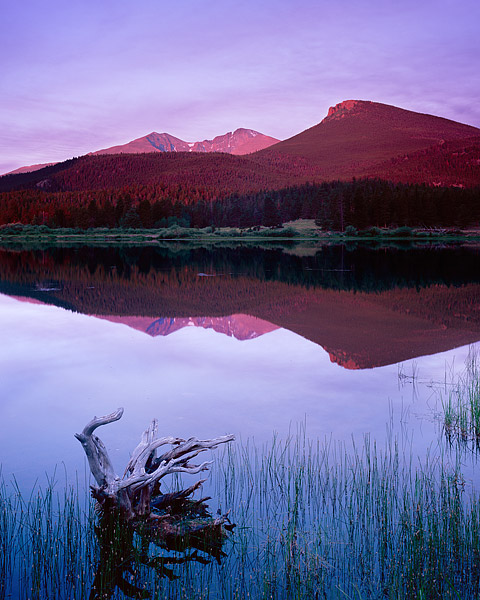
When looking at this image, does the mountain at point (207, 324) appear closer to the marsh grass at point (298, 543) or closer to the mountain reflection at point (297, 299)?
the mountain reflection at point (297, 299)

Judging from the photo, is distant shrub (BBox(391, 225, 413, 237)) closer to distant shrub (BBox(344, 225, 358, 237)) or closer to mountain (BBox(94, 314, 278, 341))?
distant shrub (BBox(344, 225, 358, 237))

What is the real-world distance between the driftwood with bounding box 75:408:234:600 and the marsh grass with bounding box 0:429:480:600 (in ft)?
0.34

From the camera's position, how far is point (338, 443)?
8.14 m

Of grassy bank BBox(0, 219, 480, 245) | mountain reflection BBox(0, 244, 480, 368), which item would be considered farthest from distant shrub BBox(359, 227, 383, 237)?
mountain reflection BBox(0, 244, 480, 368)

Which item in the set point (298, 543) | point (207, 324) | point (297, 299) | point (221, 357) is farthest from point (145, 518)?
point (297, 299)

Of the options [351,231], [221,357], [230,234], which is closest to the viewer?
[221,357]

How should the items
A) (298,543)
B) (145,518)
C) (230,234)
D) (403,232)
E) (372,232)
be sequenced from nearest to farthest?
1. (298,543)
2. (145,518)
3. (403,232)
4. (372,232)
5. (230,234)

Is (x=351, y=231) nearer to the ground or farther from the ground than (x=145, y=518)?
farther from the ground

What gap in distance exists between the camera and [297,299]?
81.4ft

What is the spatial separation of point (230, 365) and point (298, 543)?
8.02 meters

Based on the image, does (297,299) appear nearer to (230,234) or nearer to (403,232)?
(403,232)

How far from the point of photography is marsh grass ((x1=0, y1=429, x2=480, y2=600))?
491 cm

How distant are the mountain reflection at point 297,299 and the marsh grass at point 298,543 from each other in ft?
23.2

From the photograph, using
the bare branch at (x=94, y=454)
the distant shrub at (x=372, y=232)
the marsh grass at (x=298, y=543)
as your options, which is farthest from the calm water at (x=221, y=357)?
the distant shrub at (x=372, y=232)
